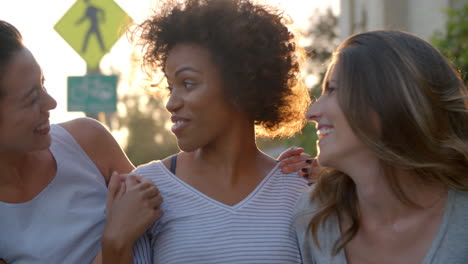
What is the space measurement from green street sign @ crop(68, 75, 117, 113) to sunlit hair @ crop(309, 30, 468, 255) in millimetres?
4729

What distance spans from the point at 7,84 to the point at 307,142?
34.4 feet

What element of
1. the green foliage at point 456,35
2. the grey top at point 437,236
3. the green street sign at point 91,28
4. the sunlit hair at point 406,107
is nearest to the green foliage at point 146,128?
the green foliage at point 456,35

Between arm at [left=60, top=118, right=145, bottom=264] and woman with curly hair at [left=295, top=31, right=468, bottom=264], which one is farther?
arm at [left=60, top=118, right=145, bottom=264]

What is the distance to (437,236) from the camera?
283 cm

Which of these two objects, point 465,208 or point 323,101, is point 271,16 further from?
point 465,208

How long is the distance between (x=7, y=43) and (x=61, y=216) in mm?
755

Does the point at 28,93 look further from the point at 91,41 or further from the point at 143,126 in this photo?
the point at 143,126

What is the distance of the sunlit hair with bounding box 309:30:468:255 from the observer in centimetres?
286

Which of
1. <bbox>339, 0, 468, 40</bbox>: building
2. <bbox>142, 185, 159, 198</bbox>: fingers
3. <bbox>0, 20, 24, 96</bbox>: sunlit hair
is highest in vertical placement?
<bbox>0, 20, 24, 96</bbox>: sunlit hair

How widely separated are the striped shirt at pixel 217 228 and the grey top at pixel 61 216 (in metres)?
0.26

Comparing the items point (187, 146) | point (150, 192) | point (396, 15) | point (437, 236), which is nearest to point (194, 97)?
point (187, 146)

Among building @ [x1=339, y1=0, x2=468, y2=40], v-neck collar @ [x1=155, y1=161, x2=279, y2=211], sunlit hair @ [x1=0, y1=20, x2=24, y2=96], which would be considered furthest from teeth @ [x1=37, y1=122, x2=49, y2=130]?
building @ [x1=339, y1=0, x2=468, y2=40]

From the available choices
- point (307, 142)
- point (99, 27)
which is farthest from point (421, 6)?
point (99, 27)

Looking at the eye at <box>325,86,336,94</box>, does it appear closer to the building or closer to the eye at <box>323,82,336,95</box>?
the eye at <box>323,82,336,95</box>
